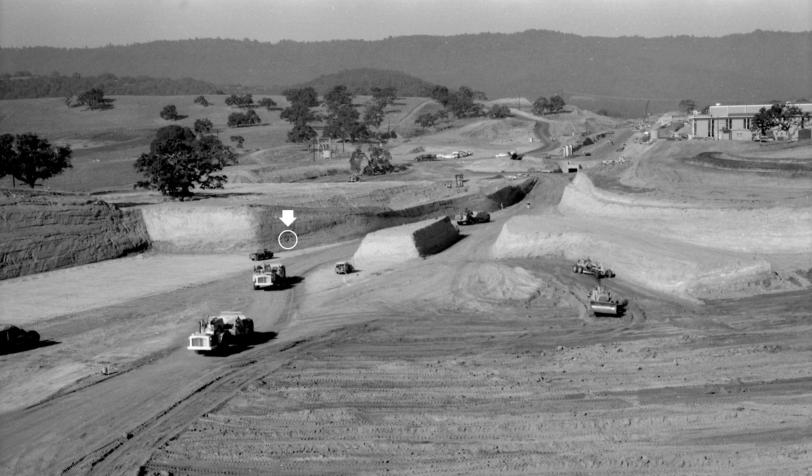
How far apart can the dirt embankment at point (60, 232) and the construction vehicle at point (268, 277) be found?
12355 mm

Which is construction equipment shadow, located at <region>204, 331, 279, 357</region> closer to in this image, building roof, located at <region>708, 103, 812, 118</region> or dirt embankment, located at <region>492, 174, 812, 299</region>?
dirt embankment, located at <region>492, 174, 812, 299</region>

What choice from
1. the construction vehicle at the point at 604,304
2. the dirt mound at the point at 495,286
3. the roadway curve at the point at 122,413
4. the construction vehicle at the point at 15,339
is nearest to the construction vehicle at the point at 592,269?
the dirt mound at the point at 495,286

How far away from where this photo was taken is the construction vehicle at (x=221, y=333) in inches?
1216

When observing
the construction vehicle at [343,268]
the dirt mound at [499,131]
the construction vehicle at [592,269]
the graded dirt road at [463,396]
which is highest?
the dirt mound at [499,131]

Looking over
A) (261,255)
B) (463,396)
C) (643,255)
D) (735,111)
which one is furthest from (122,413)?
(735,111)

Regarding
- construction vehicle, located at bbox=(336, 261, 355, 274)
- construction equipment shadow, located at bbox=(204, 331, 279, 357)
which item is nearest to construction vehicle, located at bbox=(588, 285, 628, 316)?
construction equipment shadow, located at bbox=(204, 331, 279, 357)

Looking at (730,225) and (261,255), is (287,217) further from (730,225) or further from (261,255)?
(730,225)

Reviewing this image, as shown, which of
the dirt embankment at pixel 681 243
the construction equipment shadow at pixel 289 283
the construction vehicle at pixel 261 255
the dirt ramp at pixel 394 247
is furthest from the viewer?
the construction vehicle at pixel 261 255

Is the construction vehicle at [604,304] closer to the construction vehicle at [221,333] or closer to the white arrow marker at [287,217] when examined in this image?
the construction vehicle at [221,333]

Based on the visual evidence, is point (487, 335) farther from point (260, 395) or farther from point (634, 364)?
point (260, 395)

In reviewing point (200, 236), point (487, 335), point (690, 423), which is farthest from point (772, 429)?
point (200, 236)

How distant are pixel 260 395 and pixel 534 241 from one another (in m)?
22.8

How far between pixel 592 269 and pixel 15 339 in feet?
78.2

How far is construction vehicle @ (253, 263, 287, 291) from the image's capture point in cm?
4178
